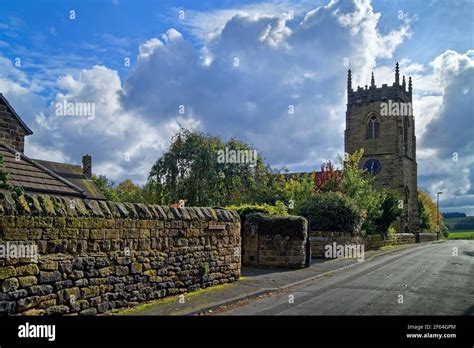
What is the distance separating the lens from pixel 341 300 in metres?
10.5

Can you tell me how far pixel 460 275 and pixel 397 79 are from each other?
50.0 m

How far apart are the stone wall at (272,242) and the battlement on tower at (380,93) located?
161ft

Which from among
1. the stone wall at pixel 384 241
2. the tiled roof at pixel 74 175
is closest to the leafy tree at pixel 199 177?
the tiled roof at pixel 74 175

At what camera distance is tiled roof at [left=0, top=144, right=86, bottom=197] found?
15.4m

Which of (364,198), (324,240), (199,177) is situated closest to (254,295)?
(324,240)

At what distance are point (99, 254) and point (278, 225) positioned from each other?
9.49 metres

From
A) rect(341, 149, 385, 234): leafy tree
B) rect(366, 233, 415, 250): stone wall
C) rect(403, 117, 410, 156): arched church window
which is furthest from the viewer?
rect(403, 117, 410, 156): arched church window

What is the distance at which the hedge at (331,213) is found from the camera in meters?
24.1

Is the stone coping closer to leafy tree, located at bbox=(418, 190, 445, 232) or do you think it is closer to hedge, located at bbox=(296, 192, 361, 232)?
hedge, located at bbox=(296, 192, 361, 232)

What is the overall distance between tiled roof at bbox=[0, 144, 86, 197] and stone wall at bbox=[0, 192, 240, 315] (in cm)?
688

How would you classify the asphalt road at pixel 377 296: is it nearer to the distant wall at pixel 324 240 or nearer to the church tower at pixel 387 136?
the distant wall at pixel 324 240

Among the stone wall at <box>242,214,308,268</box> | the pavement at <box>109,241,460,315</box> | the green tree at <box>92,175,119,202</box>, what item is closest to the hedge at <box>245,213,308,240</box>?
the stone wall at <box>242,214,308,268</box>

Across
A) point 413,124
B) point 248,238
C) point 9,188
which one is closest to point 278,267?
point 248,238

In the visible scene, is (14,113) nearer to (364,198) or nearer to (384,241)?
(364,198)
